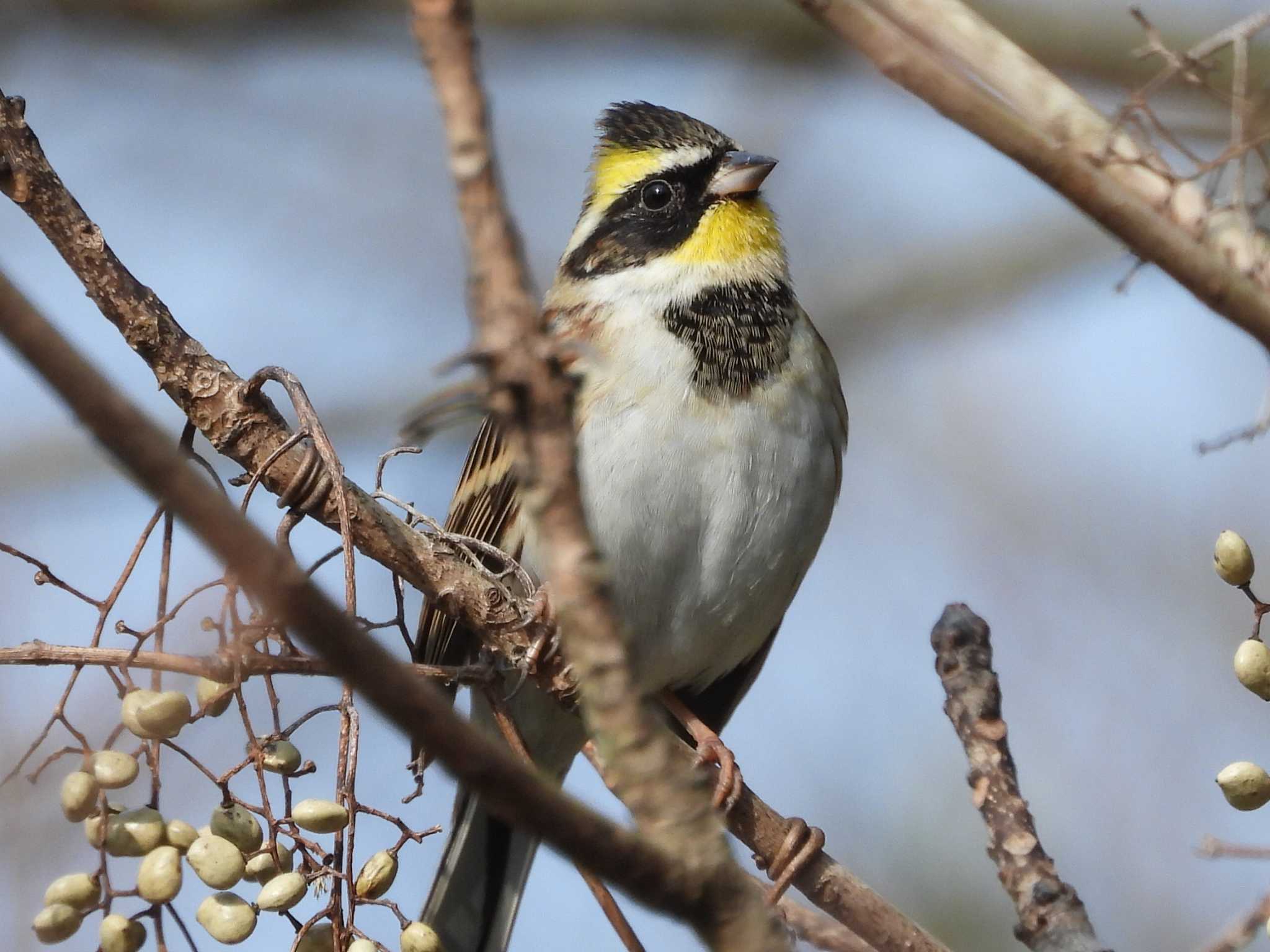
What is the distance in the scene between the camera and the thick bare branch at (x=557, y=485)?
1.09m

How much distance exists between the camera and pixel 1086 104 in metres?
1.97

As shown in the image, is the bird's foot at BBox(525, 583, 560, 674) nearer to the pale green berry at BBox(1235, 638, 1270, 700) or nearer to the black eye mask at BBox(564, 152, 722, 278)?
the pale green berry at BBox(1235, 638, 1270, 700)

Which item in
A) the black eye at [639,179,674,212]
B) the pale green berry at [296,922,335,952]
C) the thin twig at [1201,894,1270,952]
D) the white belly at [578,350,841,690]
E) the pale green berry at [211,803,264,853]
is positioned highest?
the black eye at [639,179,674,212]

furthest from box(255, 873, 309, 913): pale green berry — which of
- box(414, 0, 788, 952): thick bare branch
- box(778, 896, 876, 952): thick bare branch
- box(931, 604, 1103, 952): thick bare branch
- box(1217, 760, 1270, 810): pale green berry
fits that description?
box(1217, 760, 1270, 810): pale green berry

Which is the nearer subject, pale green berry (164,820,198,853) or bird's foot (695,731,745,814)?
pale green berry (164,820,198,853)

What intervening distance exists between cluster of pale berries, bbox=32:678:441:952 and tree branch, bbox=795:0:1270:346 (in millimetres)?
1254

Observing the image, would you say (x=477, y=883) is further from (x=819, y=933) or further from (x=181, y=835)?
(x=181, y=835)

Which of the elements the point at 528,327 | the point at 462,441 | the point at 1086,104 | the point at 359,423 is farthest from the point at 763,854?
the point at 359,423

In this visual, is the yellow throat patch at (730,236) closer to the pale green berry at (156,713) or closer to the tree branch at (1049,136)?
the tree branch at (1049,136)

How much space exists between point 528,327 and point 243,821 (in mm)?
1367

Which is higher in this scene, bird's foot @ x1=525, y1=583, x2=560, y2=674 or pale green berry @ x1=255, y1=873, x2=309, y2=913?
bird's foot @ x1=525, y1=583, x2=560, y2=674

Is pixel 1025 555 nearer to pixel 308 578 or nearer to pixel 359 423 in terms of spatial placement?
pixel 359 423

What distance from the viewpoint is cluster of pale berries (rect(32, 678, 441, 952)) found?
2131mm

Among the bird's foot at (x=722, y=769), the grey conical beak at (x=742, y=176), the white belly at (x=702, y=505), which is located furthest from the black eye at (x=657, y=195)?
the bird's foot at (x=722, y=769)
